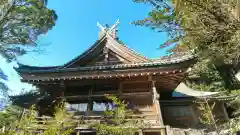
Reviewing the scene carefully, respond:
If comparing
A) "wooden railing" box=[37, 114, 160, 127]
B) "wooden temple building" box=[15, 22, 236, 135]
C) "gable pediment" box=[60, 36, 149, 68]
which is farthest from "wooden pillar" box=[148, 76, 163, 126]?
"gable pediment" box=[60, 36, 149, 68]

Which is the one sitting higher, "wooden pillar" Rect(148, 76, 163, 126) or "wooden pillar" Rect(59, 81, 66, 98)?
"wooden pillar" Rect(59, 81, 66, 98)

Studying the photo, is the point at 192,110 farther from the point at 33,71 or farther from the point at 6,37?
the point at 6,37

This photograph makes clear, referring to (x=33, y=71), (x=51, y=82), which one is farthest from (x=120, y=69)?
(x=33, y=71)

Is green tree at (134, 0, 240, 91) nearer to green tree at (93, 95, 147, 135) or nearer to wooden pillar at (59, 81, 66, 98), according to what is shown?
green tree at (93, 95, 147, 135)

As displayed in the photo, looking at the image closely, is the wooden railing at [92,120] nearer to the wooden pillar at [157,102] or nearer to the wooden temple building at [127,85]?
the wooden pillar at [157,102]

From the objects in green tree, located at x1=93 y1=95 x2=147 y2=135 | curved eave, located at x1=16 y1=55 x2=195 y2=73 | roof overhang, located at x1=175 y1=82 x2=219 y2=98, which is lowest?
green tree, located at x1=93 y1=95 x2=147 y2=135

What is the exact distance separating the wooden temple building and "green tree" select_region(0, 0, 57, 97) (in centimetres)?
226

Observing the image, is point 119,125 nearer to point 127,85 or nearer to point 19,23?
point 127,85

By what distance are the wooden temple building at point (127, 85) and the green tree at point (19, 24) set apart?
7.42ft

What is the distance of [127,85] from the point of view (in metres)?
11.2

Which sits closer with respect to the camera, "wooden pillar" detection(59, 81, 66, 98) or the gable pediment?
"wooden pillar" detection(59, 81, 66, 98)

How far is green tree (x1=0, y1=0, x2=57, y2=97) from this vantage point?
1153 cm

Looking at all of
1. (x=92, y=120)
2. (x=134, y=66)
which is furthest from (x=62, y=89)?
(x=134, y=66)

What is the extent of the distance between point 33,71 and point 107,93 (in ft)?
14.0
